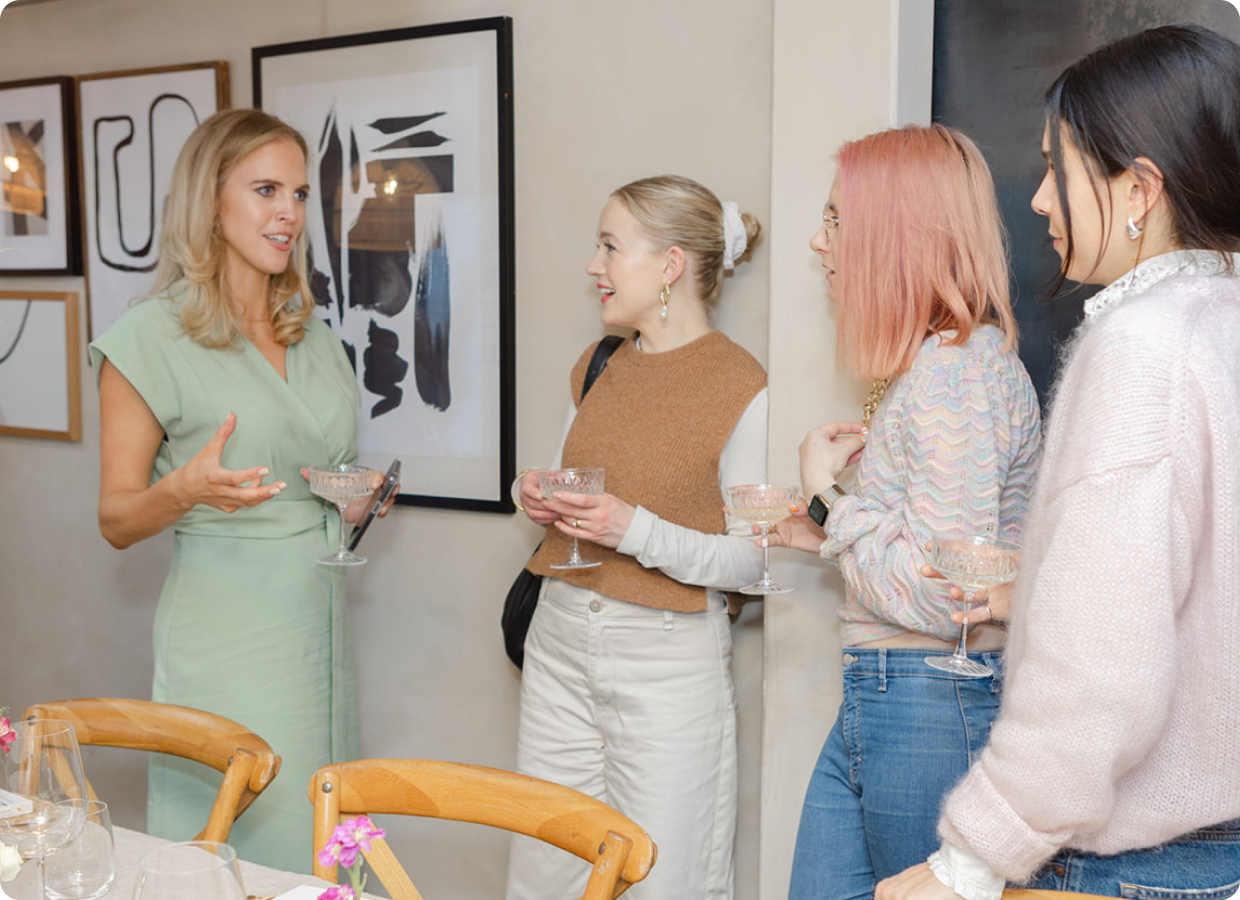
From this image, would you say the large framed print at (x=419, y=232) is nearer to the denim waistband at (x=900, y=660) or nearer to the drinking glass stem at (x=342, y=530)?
the drinking glass stem at (x=342, y=530)

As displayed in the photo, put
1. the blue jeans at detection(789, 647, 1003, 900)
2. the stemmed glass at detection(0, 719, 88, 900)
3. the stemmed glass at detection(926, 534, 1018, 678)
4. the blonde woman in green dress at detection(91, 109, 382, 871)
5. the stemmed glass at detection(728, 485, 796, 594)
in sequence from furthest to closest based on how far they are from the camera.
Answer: the blonde woman in green dress at detection(91, 109, 382, 871)
the stemmed glass at detection(728, 485, 796, 594)
the blue jeans at detection(789, 647, 1003, 900)
the stemmed glass at detection(926, 534, 1018, 678)
the stemmed glass at detection(0, 719, 88, 900)

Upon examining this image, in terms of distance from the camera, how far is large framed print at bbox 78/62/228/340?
10.8ft

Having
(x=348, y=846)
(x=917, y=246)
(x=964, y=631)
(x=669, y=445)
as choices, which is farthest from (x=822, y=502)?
(x=348, y=846)

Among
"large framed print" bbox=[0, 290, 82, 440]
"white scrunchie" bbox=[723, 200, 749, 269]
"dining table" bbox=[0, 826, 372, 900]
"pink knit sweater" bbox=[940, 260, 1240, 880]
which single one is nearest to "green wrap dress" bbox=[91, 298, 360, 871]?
"dining table" bbox=[0, 826, 372, 900]

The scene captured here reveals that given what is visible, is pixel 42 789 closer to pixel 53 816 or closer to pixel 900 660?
pixel 53 816

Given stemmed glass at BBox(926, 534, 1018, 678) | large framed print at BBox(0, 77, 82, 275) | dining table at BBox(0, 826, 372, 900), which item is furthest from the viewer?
large framed print at BBox(0, 77, 82, 275)

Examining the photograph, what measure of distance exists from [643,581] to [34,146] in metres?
→ 2.66

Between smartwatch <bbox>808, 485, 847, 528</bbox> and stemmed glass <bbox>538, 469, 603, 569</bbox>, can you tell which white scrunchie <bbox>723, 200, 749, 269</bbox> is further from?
smartwatch <bbox>808, 485, 847, 528</bbox>

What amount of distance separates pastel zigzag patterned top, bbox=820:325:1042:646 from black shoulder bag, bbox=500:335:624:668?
95 cm

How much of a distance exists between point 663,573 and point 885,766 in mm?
763

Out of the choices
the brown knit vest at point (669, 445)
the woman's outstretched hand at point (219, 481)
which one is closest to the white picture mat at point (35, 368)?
the woman's outstretched hand at point (219, 481)

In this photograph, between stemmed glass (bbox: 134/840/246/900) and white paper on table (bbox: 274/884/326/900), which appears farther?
white paper on table (bbox: 274/884/326/900)

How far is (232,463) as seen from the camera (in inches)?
95.4

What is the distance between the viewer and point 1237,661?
3.83 ft
